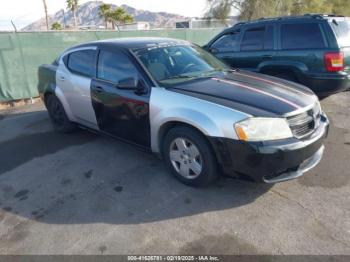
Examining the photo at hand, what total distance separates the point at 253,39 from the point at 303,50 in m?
1.20

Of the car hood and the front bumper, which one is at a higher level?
the car hood

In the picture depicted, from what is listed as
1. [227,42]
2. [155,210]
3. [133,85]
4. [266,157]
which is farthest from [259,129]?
[227,42]

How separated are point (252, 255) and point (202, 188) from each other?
3.47ft

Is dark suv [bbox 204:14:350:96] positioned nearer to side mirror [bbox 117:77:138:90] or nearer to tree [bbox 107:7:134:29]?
side mirror [bbox 117:77:138:90]

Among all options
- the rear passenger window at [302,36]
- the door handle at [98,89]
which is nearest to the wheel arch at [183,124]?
the door handle at [98,89]

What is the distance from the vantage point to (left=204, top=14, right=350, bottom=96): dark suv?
5.37 meters

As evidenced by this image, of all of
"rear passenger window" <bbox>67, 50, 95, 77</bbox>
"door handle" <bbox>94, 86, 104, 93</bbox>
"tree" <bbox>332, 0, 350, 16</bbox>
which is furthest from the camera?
"tree" <bbox>332, 0, 350, 16</bbox>

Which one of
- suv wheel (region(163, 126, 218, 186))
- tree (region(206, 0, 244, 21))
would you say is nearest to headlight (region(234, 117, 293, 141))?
suv wheel (region(163, 126, 218, 186))

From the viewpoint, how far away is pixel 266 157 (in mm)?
2832

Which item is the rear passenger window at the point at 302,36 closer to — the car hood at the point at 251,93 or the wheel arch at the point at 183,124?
the car hood at the point at 251,93

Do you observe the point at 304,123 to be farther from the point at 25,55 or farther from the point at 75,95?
the point at 25,55

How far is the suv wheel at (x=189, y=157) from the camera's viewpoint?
3.15 m

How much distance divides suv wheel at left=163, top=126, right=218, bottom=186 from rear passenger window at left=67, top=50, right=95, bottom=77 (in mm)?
1773

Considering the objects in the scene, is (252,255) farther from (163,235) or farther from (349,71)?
(349,71)
